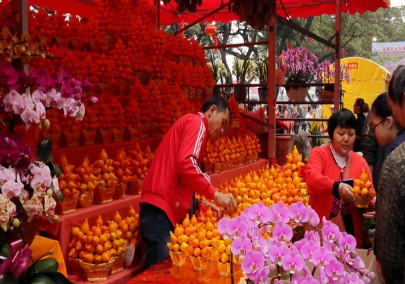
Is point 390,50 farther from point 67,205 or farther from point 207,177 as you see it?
point 67,205

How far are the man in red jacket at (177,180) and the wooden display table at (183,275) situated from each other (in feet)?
1.81

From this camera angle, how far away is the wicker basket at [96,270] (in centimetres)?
299

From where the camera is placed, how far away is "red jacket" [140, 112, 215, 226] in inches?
114

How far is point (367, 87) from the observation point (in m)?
12.9

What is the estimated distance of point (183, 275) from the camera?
2.36m

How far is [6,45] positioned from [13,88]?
189 millimetres

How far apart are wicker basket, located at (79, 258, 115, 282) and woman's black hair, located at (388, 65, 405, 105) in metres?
2.08

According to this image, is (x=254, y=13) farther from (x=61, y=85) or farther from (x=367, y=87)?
(x=367, y=87)

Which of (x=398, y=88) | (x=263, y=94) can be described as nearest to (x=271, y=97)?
(x=263, y=94)

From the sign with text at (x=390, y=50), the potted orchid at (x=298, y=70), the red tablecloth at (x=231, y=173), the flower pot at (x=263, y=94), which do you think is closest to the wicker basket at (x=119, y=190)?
the red tablecloth at (x=231, y=173)

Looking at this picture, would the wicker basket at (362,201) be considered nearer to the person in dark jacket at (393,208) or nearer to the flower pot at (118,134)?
the person in dark jacket at (393,208)

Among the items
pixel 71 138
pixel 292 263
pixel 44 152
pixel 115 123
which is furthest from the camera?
pixel 115 123

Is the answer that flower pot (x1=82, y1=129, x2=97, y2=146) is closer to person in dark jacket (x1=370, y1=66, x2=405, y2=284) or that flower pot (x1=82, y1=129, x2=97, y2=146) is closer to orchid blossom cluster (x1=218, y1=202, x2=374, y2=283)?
orchid blossom cluster (x1=218, y1=202, x2=374, y2=283)

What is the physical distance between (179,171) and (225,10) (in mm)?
5801
